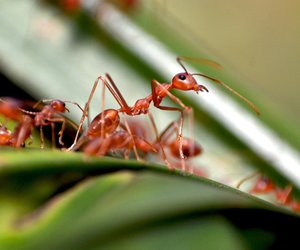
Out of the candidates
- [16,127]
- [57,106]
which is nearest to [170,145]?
[57,106]

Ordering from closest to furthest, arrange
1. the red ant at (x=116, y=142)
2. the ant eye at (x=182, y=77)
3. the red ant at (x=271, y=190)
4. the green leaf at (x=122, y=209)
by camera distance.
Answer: the green leaf at (x=122, y=209) → the red ant at (x=116, y=142) → the ant eye at (x=182, y=77) → the red ant at (x=271, y=190)

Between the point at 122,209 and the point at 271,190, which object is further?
the point at 271,190

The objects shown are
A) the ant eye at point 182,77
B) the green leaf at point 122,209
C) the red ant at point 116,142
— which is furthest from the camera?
the ant eye at point 182,77

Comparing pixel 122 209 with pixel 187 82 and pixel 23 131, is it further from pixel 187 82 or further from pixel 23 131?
pixel 187 82

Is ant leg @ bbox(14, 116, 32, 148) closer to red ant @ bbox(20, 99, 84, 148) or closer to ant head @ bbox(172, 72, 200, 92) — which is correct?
red ant @ bbox(20, 99, 84, 148)

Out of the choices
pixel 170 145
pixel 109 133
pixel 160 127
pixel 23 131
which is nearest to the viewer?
pixel 23 131

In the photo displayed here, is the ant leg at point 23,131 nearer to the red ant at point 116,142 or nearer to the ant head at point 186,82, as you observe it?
the red ant at point 116,142

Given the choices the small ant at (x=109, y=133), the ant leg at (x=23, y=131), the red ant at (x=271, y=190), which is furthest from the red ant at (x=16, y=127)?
the red ant at (x=271, y=190)

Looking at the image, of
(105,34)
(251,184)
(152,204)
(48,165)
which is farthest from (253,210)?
(105,34)

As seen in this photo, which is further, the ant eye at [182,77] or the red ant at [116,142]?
the ant eye at [182,77]
